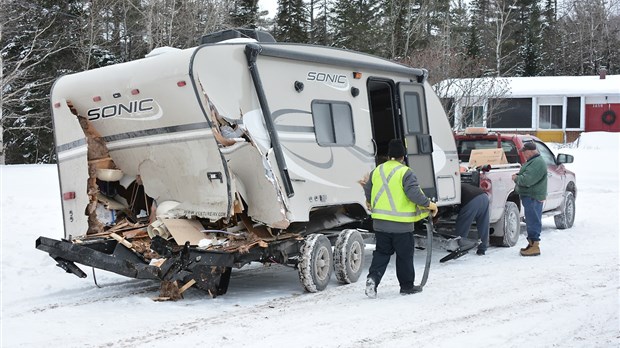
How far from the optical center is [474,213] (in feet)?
34.5

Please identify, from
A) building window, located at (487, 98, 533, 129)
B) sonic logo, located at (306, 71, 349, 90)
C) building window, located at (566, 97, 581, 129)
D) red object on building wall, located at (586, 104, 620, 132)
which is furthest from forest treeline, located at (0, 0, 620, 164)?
sonic logo, located at (306, 71, 349, 90)

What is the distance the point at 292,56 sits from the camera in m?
8.01

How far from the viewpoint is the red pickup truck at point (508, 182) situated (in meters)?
11.1

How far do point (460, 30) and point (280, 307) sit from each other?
142 feet

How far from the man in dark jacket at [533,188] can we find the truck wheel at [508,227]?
29.1 inches

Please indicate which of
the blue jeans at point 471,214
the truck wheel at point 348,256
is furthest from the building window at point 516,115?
the truck wheel at point 348,256

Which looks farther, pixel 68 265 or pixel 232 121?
pixel 68 265

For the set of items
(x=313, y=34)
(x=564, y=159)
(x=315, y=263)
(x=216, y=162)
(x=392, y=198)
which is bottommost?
(x=315, y=263)

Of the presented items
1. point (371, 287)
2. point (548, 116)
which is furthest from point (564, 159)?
point (548, 116)

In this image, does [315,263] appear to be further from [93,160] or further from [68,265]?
[93,160]

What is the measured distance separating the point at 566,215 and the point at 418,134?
204 inches

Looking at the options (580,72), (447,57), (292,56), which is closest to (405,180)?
(292,56)

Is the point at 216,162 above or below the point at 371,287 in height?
above

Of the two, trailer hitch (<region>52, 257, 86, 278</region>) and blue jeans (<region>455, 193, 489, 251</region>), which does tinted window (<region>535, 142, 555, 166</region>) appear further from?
trailer hitch (<region>52, 257, 86, 278</region>)
